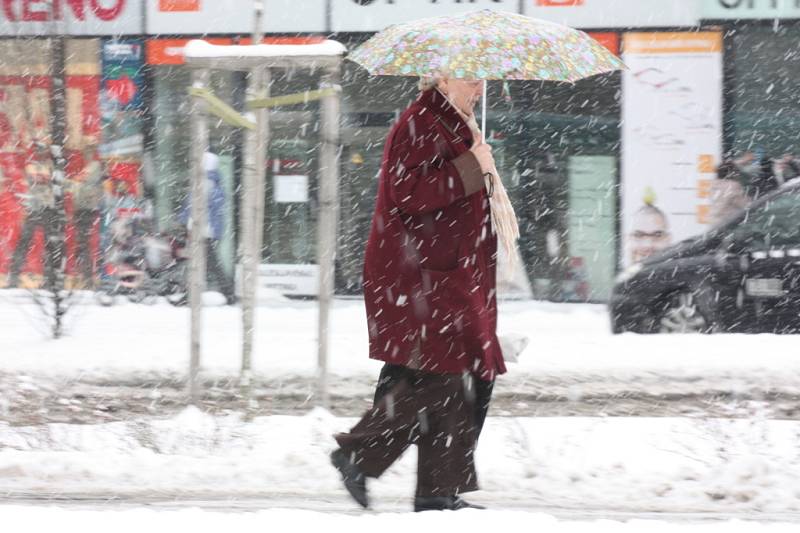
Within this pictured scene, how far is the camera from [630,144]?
1464cm

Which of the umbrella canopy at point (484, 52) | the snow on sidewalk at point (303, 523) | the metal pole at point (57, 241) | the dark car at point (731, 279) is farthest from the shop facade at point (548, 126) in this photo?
the snow on sidewalk at point (303, 523)

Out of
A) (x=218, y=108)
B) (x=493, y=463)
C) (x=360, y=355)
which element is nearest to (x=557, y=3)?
(x=360, y=355)

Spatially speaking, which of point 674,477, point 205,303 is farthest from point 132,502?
point 205,303

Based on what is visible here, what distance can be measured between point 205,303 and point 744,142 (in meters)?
6.65

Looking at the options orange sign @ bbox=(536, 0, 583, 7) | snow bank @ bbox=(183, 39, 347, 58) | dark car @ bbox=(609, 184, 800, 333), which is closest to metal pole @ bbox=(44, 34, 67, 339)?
snow bank @ bbox=(183, 39, 347, 58)

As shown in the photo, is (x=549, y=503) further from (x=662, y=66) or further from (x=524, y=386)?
(x=662, y=66)

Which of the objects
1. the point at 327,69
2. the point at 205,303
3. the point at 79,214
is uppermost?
the point at 327,69

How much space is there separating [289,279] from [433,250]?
35.0ft

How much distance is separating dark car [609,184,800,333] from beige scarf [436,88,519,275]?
6355mm

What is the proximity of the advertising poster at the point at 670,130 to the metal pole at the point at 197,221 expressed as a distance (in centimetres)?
871

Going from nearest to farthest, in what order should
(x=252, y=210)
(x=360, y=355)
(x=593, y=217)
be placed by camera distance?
(x=252, y=210) → (x=360, y=355) → (x=593, y=217)

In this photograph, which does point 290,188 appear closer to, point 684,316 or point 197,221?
point 684,316

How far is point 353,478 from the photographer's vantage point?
15.1 ft

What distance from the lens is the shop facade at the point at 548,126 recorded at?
14.4 m
